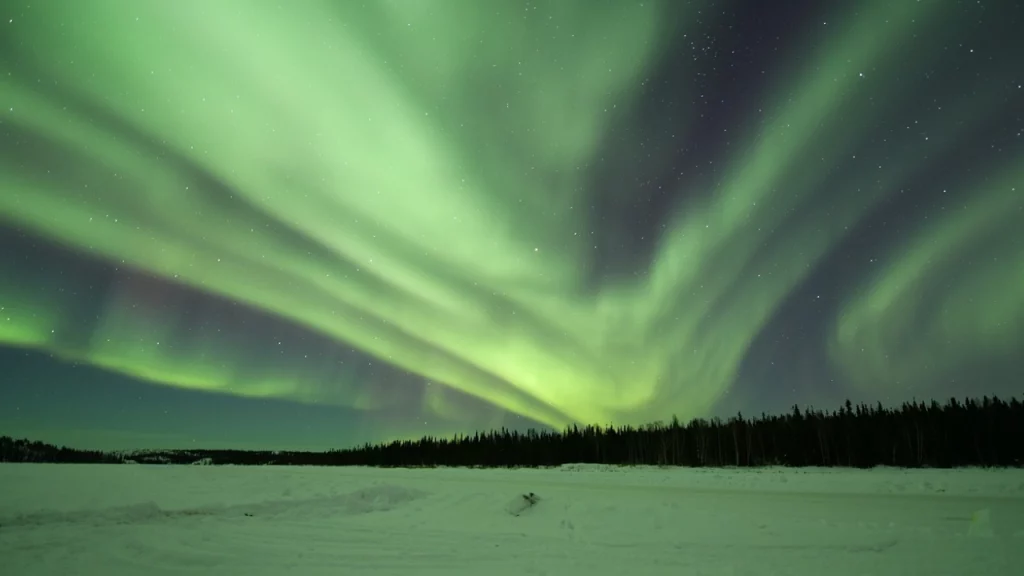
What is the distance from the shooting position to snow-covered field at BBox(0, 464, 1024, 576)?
9945 mm

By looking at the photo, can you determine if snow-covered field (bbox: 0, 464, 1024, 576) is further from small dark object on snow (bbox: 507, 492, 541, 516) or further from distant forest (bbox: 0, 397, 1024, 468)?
distant forest (bbox: 0, 397, 1024, 468)

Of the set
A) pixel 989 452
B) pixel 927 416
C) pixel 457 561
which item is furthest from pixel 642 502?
pixel 927 416

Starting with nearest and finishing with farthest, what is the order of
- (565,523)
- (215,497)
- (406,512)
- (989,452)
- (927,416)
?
→ (565,523) → (406,512) → (215,497) → (989,452) → (927,416)

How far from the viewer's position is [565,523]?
15852 millimetres

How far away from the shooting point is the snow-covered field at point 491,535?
995cm

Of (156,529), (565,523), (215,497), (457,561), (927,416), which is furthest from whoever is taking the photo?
(927,416)

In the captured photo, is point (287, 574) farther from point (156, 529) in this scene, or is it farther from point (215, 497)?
point (215, 497)

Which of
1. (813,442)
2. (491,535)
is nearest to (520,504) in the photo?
(491,535)

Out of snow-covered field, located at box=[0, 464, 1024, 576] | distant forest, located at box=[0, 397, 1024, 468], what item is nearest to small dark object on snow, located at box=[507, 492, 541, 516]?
snow-covered field, located at box=[0, 464, 1024, 576]

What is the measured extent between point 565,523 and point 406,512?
5816 millimetres

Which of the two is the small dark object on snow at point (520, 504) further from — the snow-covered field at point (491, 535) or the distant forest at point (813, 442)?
the distant forest at point (813, 442)

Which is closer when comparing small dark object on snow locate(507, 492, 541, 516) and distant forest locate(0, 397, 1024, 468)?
small dark object on snow locate(507, 492, 541, 516)

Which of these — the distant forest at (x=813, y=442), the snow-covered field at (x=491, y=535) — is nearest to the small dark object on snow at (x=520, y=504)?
the snow-covered field at (x=491, y=535)

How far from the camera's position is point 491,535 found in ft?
45.4
